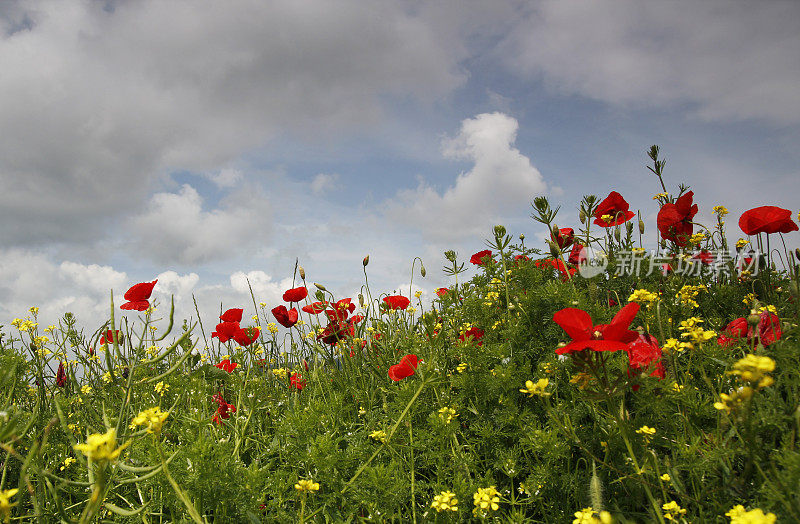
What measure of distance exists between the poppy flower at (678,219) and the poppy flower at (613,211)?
0.75ft

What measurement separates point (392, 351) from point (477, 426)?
138 centimetres

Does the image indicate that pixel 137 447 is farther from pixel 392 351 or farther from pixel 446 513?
pixel 392 351

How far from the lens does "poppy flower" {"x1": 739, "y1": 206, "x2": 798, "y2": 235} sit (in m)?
3.11

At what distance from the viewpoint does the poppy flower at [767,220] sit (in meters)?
3.11

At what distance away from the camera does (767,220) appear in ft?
10.4

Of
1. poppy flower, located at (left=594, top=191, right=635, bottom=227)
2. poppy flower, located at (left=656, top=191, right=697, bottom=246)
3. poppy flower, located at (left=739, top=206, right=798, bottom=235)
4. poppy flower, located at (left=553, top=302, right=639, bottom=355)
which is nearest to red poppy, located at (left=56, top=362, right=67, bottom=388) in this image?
poppy flower, located at (left=553, top=302, right=639, bottom=355)

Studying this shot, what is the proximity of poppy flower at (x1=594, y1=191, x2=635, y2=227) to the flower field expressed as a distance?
1 centimetres

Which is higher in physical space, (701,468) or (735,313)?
(735,313)

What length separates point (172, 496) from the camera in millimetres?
1791

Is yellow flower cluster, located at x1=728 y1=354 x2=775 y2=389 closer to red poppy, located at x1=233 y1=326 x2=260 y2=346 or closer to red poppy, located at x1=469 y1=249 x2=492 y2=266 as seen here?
red poppy, located at x1=469 y1=249 x2=492 y2=266

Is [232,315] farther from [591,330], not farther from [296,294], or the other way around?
[591,330]

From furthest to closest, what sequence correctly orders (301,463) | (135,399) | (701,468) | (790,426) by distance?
(135,399), (301,463), (790,426), (701,468)

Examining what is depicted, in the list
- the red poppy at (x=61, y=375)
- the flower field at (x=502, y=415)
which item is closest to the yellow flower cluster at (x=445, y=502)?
the flower field at (x=502, y=415)

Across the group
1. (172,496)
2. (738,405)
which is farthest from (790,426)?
(172,496)
